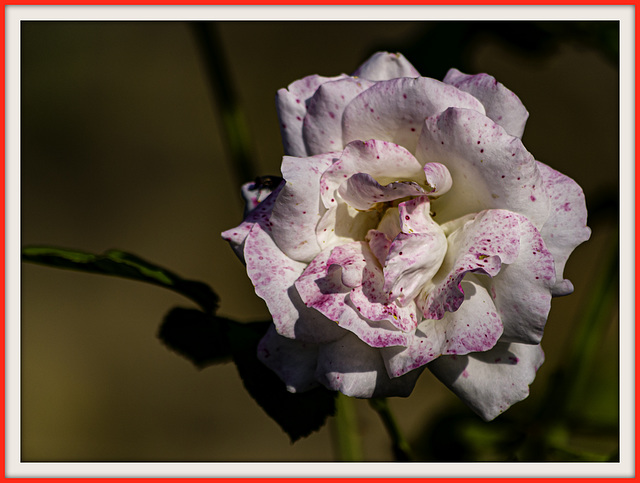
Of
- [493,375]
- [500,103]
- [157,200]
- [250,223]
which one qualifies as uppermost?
[157,200]

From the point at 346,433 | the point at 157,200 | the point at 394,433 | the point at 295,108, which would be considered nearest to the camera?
the point at 295,108

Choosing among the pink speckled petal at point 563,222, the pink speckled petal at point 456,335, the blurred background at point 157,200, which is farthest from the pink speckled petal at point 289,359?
the blurred background at point 157,200

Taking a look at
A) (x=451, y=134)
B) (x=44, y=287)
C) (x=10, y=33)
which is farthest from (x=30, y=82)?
(x=451, y=134)

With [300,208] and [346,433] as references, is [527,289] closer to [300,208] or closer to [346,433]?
[300,208]

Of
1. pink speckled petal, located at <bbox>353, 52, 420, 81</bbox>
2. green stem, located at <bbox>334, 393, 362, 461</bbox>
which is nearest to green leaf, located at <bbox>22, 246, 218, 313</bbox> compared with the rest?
green stem, located at <bbox>334, 393, 362, 461</bbox>

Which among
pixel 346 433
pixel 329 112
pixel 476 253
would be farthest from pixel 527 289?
pixel 346 433

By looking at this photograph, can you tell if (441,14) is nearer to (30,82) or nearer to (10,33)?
(10,33)
